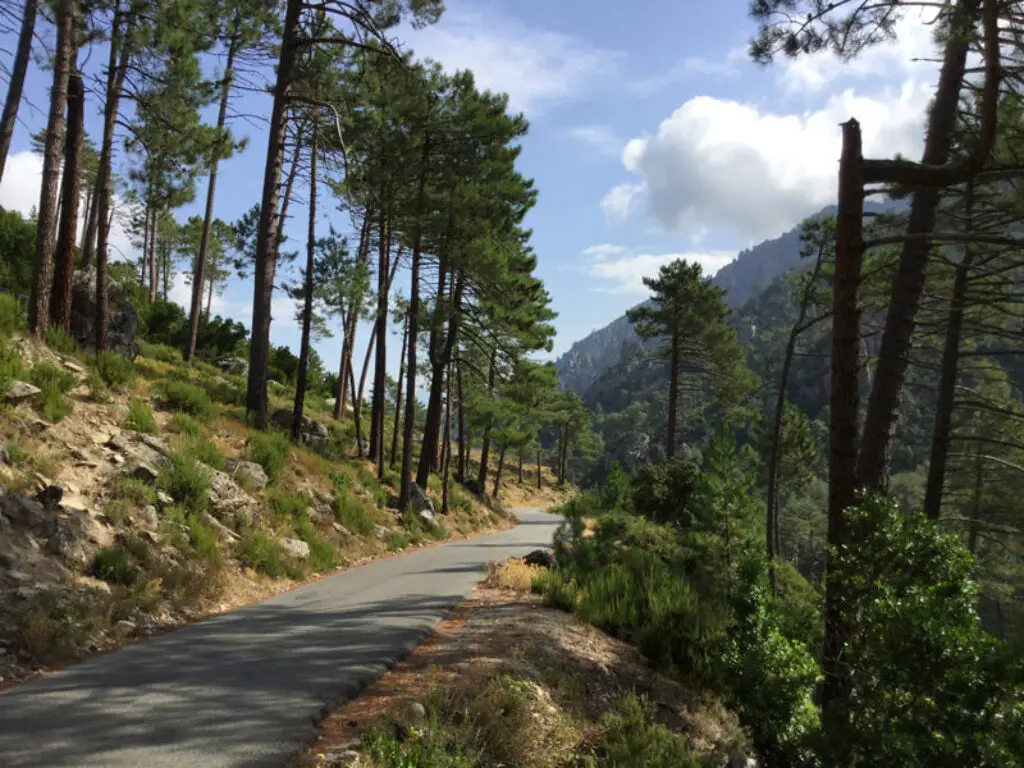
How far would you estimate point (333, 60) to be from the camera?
14.3 meters

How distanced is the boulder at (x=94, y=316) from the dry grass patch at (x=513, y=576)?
34.8ft

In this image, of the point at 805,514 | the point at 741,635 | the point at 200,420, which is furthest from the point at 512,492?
the point at 741,635

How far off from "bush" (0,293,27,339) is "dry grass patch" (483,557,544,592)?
8.82 m

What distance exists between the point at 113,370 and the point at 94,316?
433 centimetres

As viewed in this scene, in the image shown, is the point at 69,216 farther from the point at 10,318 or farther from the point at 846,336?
the point at 846,336

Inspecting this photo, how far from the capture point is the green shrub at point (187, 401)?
41.2 ft

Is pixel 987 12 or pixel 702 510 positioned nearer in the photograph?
pixel 987 12

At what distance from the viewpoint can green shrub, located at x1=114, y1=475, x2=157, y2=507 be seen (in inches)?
331

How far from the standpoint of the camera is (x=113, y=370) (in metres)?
11.6

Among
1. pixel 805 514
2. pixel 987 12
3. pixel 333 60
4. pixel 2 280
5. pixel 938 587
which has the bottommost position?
pixel 805 514

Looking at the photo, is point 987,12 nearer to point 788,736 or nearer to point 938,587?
point 938,587

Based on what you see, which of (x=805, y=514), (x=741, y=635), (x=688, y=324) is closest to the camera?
(x=741, y=635)

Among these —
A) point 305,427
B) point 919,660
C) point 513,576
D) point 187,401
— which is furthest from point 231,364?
point 919,660

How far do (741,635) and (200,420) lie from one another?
10.5 meters
